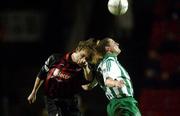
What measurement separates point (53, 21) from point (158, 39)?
3.92m

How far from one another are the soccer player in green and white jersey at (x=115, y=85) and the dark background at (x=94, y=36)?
348 centimetres

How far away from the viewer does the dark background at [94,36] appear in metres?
12.2

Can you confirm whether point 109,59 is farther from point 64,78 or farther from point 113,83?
point 64,78

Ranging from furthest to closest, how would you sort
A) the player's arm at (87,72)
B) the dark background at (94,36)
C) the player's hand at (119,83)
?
the dark background at (94,36)
the player's arm at (87,72)
the player's hand at (119,83)

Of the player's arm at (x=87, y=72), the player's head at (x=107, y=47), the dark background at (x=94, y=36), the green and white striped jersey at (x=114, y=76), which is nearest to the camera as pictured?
the green and white striped jersey at (x=114, y=76)

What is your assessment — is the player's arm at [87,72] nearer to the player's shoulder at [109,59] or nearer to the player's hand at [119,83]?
the player's shoulder at [109,59]

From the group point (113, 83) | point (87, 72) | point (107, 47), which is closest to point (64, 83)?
point (87, 72)

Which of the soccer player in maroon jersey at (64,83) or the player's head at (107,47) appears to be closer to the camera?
the player's head at (107,47)

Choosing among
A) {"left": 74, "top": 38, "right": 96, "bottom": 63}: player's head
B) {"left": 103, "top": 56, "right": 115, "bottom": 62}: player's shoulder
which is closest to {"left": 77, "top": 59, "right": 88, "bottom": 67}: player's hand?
{"left": 74, "top": 38, "right": 96, "bottom": 63}: player's head

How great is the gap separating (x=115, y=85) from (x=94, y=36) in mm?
7380

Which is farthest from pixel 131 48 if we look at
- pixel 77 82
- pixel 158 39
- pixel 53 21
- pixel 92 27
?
pixel 77 82

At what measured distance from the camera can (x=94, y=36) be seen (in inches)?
595

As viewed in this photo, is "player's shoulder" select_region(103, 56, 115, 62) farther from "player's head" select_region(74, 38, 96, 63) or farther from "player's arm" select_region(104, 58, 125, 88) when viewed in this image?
"player's head" select_region(74, 38, 96, 63)

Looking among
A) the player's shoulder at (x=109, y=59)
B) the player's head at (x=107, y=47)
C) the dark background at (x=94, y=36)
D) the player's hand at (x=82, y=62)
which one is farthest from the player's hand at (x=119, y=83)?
the dark background at (x=94, y=36)
